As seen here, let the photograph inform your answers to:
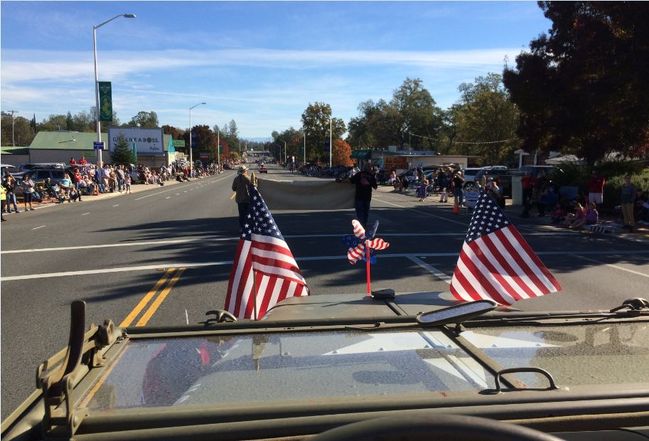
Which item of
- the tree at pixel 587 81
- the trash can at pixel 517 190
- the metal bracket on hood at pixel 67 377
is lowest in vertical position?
the trash can at pixel 517 190

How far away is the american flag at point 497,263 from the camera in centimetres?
422

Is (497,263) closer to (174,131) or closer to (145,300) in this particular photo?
(145,300)

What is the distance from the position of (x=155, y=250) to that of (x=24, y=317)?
5788mm

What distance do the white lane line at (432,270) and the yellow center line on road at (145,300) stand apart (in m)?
4.58

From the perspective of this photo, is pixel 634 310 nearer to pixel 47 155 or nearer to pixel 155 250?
pixel 155 250

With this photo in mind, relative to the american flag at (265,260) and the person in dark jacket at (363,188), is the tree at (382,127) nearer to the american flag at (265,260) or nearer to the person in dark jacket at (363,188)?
the person in dark jacket at (363,188)

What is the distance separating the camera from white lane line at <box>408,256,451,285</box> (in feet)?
31.7

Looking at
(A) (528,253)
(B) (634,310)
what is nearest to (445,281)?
(A) (528,253)

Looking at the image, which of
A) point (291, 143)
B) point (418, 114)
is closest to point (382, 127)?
point (418, 114)

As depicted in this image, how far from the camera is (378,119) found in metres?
115

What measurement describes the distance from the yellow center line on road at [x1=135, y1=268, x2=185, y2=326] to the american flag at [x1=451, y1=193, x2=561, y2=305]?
13.5 feet

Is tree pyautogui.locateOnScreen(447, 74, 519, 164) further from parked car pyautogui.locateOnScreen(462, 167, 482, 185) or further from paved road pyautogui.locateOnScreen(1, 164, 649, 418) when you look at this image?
paved road pyautogui.locateOnScreen(1, 164, 649, 418)

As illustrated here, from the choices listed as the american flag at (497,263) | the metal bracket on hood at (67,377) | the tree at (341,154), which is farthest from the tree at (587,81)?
the tree at (341,154)

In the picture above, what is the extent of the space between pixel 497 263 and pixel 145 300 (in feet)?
18.0
